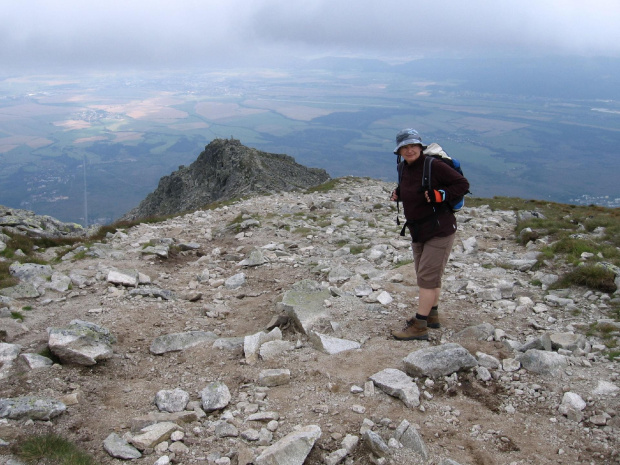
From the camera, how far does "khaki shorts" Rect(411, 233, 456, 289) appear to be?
6530 millimetres

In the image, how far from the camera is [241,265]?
11875 mm

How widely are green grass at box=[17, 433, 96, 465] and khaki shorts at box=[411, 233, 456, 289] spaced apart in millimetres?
5106

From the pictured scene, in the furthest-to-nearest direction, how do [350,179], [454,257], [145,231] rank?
[350,179] < [145,231] < [454,257]

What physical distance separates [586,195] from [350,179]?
208198mm

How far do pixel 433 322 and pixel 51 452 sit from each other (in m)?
5.76

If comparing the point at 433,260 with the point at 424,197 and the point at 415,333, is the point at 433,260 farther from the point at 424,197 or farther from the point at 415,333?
the point at 415,333

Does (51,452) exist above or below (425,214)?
below

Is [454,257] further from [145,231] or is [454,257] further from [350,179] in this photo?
[350,179]

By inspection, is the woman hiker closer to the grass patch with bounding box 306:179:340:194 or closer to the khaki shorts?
the khaki shorts

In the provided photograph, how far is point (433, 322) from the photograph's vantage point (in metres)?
7.16

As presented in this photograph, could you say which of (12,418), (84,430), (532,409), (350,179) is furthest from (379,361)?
(350,179)

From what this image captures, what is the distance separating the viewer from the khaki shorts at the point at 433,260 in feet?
21.4

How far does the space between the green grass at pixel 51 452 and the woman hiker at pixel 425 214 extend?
15.5ft

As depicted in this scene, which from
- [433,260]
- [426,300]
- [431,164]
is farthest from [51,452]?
[431,164]
